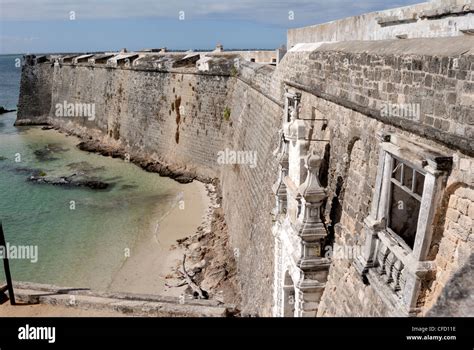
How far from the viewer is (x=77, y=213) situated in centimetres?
2205

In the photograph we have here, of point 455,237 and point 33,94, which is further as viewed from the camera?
point 33,94

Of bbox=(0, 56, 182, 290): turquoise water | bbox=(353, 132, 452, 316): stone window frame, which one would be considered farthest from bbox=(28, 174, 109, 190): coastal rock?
bbox=(353, 132, 452, 316): stone window frame

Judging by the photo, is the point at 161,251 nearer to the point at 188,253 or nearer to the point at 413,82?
the point at 188,253

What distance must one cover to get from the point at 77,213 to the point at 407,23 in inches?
773

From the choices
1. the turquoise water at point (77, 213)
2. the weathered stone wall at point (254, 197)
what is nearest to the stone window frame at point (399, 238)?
the weathered stone wall at point (254, 197)

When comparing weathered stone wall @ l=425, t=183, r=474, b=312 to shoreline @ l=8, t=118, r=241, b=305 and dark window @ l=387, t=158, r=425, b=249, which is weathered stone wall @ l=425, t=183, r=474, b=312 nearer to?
dark window @ l=387, t=158, r=425, b=249

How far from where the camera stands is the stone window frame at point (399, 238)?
3.79m

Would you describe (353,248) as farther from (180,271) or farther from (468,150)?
(180,271)

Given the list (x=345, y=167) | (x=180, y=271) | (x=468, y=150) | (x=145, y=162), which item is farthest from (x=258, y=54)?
(x=468, y=150)

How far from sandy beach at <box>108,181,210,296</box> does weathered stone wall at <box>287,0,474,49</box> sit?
9.83 metres

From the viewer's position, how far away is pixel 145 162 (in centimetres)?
2764

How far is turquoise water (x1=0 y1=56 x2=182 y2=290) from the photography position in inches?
659

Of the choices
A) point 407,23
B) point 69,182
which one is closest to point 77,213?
point 69,182

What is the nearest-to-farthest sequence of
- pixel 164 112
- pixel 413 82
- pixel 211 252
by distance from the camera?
1. pixel 413 82
2. pixel 211 252
3. pixel 164 112
